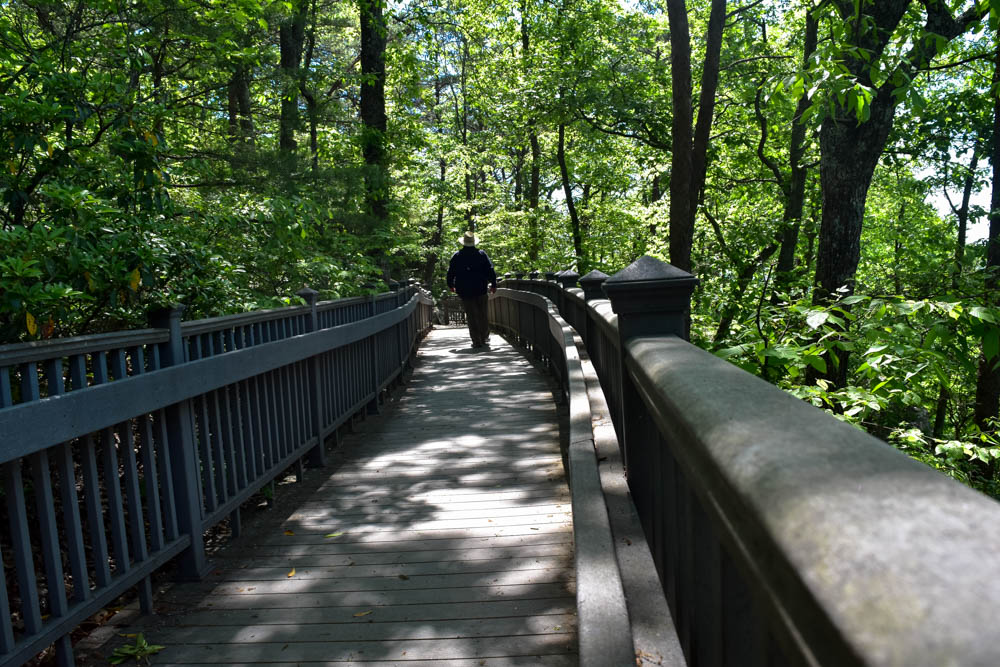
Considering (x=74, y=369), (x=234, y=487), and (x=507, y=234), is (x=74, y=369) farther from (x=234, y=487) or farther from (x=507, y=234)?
(x=507, y=234)

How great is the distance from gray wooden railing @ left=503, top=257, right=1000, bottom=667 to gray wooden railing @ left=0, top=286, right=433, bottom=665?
8.22ft

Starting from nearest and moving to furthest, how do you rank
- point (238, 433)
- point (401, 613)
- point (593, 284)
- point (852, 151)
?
point (401, 613) < point (238, 433) < point (593, 284) < point (852, 151)

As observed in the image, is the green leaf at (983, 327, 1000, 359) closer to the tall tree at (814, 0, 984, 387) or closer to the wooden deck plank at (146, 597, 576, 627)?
the wooden deck plank at (146, 597, 576, 627)

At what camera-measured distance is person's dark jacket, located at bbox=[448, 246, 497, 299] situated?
13.8 metres

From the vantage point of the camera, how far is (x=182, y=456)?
4121 mm

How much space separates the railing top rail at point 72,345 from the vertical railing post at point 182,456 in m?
0.08

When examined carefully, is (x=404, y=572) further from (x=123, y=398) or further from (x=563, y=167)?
(x=563, y=167)

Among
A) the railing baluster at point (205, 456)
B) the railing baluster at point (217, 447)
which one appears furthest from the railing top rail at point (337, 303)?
the railing baluster at point (205, 456)

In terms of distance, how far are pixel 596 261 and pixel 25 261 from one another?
1629 cm

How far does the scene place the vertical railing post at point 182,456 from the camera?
13.3 feet

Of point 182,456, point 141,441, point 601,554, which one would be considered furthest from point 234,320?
point 601,554

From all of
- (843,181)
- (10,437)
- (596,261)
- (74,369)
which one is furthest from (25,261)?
(596,261)

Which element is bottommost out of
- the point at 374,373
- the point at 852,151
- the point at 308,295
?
the point at 374,373

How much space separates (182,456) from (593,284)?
2840mm
